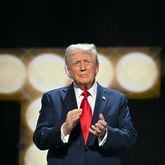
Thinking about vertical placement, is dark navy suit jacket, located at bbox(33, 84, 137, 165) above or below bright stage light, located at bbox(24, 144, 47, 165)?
above

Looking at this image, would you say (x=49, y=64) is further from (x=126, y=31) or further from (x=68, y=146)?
(x=68, y=146)

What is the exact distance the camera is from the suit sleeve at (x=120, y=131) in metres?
1.66

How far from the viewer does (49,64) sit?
8.70 ft

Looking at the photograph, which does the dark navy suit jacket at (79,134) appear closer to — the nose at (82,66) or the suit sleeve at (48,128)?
the suit sleeve at (48,128)

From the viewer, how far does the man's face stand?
1.77 meters

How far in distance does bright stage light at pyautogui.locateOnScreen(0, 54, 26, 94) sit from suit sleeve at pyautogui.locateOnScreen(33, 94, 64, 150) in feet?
2.86

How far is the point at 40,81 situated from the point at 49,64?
0.12 metres

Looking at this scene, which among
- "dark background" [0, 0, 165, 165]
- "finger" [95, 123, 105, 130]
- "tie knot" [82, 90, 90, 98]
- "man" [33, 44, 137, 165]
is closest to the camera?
"finger" [95, 123, 105, 130]

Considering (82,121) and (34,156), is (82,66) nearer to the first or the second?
(82,121)

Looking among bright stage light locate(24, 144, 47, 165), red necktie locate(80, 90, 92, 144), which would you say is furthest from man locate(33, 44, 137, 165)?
bright stage light locate(24, 144, 47, 165)

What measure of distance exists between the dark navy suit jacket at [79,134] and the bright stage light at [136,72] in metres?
0.79

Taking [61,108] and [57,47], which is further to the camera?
[57,47]

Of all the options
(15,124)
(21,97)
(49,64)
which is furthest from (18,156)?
(49,64)

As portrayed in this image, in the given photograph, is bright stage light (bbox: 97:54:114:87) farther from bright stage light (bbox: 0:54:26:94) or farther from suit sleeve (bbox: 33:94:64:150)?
suit sleeve (bbox: 33:94:64:150)
